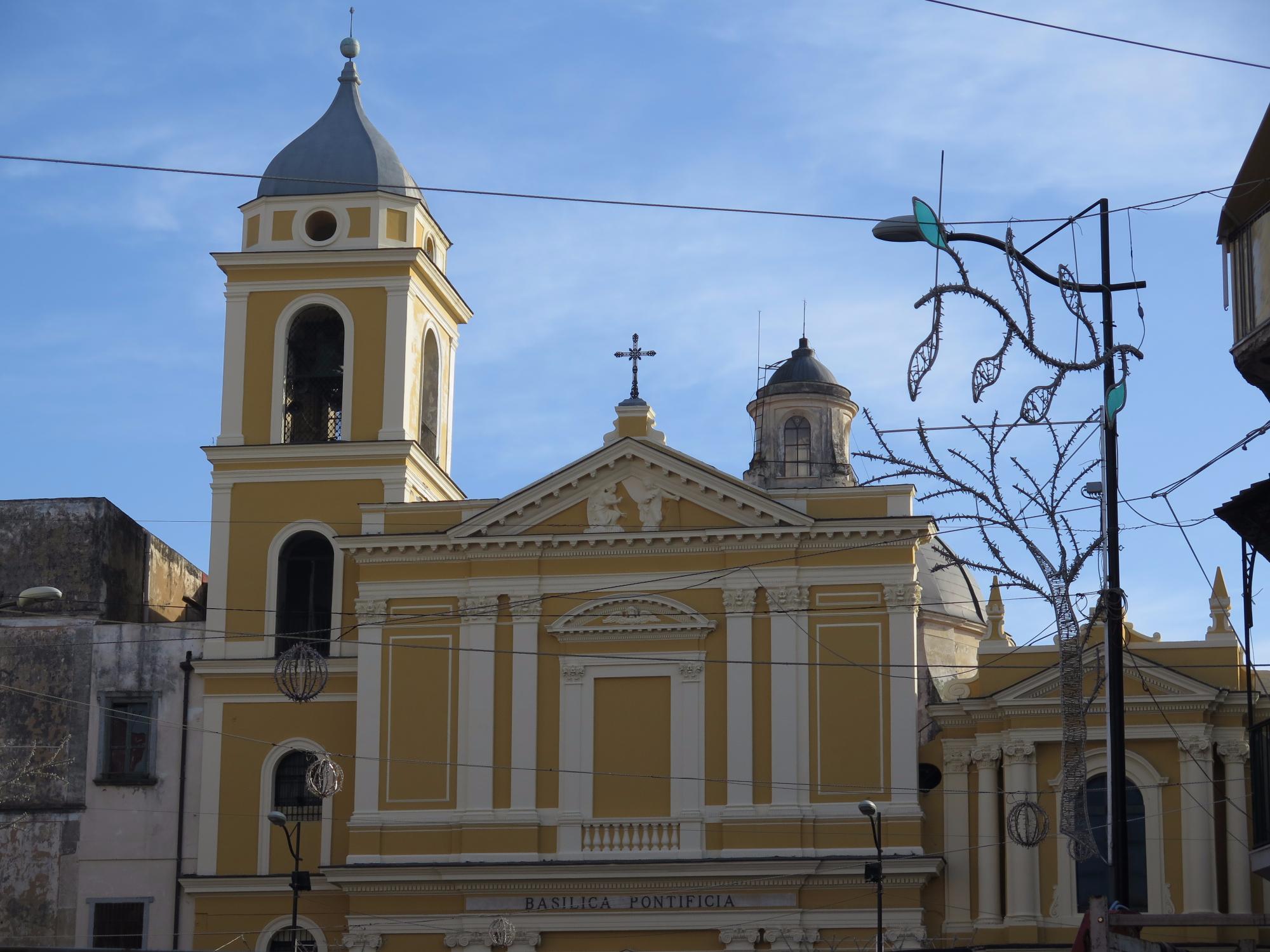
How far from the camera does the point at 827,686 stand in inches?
1422

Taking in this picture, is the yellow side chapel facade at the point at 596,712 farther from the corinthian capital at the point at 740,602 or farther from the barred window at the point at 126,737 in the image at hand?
the barred window at the point at 126,737

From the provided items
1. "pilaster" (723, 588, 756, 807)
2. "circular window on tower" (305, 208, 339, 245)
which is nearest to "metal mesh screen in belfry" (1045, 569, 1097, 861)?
"pilaster" (723, 588, 756, 807)

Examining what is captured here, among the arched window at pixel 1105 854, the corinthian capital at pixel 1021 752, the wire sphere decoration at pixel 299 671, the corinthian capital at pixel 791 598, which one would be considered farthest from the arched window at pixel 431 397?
the arched window at pixel 1105 854

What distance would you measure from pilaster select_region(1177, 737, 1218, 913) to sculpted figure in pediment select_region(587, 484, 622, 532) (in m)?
10.3

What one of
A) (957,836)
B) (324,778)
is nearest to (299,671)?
(324,778)

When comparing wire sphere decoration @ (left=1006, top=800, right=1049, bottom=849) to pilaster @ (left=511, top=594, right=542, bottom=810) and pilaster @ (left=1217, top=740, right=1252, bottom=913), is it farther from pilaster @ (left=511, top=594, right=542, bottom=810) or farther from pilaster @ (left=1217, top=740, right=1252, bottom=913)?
pilaster @ (left=511, top=594, right=542, bottom=810)

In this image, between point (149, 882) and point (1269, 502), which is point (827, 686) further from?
point (1269, 502)

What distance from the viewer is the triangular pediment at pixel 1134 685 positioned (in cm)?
3556

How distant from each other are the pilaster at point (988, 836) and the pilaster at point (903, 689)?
5.21 ft

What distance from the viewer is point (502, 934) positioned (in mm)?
35375

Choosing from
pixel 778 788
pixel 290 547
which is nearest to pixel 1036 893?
pixel 778 788

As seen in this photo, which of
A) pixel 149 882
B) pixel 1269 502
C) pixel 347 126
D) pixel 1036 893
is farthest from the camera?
pixel 347 126

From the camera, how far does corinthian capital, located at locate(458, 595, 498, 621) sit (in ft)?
122

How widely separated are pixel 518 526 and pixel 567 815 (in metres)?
5.13
